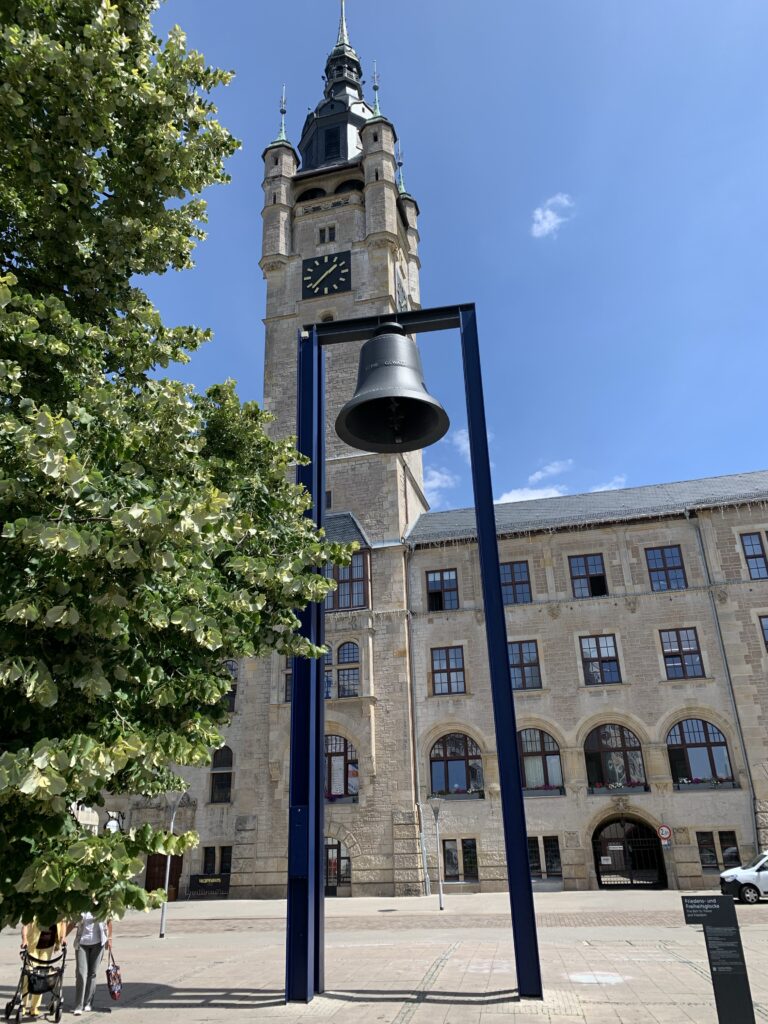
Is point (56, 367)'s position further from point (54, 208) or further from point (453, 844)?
point (453, 844)

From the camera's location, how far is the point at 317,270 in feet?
124

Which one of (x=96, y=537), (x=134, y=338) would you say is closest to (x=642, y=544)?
(x=134, y=338)

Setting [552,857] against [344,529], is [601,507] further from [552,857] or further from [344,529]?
[552,857]

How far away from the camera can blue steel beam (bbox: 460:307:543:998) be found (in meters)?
7.73

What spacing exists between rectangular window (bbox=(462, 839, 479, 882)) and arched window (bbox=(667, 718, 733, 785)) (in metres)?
7.53

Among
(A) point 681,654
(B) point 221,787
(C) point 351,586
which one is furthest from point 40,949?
(A) point 681,654

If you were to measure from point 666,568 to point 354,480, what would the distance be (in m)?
13.5

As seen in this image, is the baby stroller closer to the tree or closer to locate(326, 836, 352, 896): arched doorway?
the tree

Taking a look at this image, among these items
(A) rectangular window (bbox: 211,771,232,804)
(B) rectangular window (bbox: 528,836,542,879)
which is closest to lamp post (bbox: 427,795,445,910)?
(B) rectangular window (bbox: 528,836,542,879)

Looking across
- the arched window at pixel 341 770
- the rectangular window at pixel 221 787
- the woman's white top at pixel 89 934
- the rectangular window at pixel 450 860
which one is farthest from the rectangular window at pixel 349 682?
the woman's white top at pixel 89 934

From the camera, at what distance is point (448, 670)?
92.9ft

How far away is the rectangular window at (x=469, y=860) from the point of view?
25.5 meters

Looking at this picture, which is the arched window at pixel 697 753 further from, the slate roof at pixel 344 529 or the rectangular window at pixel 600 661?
the slate roof at pixel 344 529

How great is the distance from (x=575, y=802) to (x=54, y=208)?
2473cm
